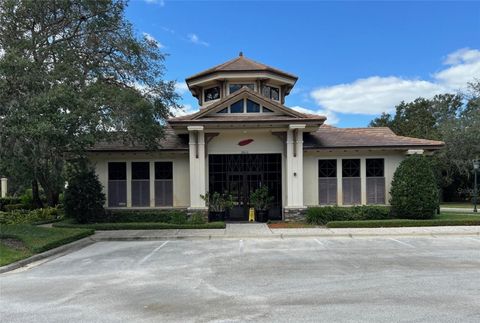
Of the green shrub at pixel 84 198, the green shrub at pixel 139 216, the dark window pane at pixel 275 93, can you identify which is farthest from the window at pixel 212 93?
the green shrub at pixel 84 198

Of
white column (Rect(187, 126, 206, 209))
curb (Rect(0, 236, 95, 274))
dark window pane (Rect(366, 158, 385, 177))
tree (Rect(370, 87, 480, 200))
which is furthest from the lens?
tree (Rect(370, 87, 480, 200))

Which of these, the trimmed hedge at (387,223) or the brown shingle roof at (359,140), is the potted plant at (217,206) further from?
the trimmed hedge at (387,223)

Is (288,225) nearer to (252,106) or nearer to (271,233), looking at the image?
(271,233)

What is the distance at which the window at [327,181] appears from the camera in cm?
2094

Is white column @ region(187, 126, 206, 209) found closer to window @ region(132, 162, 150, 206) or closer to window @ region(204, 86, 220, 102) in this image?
window @ region(132, 162, 150, 206)

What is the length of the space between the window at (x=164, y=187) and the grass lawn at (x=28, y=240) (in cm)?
478

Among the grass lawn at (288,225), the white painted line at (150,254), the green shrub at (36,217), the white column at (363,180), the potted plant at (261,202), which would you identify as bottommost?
the white painted line at (150,254)

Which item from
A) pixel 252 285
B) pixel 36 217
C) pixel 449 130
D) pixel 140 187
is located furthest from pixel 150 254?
pixel 449 130

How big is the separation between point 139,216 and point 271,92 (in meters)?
10.5

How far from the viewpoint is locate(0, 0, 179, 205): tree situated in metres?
12.8

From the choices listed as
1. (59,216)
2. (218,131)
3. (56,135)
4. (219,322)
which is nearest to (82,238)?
(56,135)

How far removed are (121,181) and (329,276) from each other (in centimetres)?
1448

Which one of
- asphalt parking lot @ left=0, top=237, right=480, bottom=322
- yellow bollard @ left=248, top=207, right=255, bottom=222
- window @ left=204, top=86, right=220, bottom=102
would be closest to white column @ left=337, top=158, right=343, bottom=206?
yellow bollard @ left=248, top=207, right=255, bottom=222

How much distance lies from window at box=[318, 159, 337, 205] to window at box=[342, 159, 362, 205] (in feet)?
1.59
